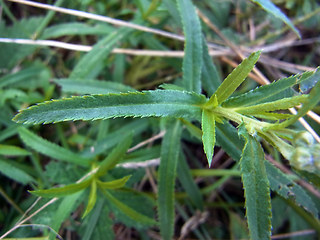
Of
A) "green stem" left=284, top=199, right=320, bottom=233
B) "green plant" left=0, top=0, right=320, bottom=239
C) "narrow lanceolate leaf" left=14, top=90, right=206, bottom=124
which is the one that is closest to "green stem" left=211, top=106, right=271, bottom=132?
"green plant" left=0, top=0, right=320, bottom=239

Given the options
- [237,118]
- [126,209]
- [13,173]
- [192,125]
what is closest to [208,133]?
[237,118]

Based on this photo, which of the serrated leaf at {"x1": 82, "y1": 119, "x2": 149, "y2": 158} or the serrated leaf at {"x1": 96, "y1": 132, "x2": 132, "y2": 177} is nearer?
the serrated leaf at {"x1": 96, "y1": 132, "x2": 132, "y2": 177}

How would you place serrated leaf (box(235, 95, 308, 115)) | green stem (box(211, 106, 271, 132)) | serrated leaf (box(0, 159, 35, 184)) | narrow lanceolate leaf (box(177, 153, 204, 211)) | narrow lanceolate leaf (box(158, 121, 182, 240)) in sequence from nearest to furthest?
serrated leaf (box(235, 95, 308, 115)) → green stem (box(211, 106, 271, 132)) → narrow lanceolate leaf (box(158, 121, 182, 240)) → serrated leaf (box(0, 159, 35, 184)) → narrow lanceolate leaf (box(177, 153, 204, 211))

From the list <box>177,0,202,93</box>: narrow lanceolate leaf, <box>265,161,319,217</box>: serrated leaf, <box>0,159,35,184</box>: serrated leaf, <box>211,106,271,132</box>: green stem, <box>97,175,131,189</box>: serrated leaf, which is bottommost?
<box>0,159,35,184</box>: serrated leaf

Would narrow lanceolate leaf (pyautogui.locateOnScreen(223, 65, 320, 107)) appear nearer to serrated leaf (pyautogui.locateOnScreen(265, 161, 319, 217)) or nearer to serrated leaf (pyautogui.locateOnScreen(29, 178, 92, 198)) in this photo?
serrated leaf (pyautogui.locateOnScreen(265, 161, 319, 217))

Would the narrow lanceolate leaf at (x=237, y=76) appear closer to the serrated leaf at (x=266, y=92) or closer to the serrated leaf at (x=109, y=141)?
the serrated leaf at (x=266, y=92)

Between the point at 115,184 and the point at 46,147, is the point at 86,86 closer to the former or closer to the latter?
the point at 46,147

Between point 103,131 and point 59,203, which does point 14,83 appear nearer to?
point 103,131
